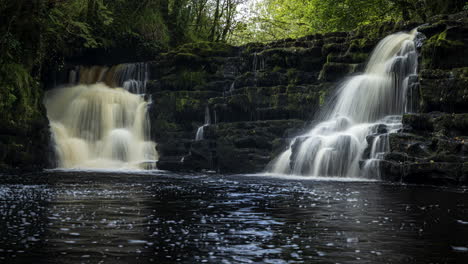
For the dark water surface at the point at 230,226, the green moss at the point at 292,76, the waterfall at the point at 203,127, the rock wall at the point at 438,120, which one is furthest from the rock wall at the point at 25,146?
the rock wall at the point at 438,120

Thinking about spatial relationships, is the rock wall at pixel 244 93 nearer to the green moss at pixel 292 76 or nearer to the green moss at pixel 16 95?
the green moss at pixel 292 76

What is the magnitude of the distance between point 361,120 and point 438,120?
550cm

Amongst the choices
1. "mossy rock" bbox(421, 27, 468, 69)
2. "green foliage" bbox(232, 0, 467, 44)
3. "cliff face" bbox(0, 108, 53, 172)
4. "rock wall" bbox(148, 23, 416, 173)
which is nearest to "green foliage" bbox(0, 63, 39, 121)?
"cliff face" bbox(0, 108, 53, 172)

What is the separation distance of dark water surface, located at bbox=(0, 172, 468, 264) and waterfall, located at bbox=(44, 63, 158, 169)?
13745mm

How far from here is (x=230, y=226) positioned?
802 centimetres

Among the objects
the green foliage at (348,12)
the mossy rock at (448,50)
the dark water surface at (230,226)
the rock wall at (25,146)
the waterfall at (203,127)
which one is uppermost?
the green foliage at (348,12)

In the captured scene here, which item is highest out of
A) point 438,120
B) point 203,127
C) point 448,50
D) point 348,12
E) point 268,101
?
point 348,12

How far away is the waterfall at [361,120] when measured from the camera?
784 inches

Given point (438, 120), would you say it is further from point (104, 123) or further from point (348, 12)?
point (348, 12)

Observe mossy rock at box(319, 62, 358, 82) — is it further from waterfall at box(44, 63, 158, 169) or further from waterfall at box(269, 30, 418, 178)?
waterfall at box(44, 63, 158, 169)

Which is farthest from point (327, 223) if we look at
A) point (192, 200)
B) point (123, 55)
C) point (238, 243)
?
point (123, 55)

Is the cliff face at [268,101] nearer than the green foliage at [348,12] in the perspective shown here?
Yes

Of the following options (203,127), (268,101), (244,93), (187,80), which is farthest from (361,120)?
(187,80)

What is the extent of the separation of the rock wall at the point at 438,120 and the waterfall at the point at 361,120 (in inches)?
36.3
